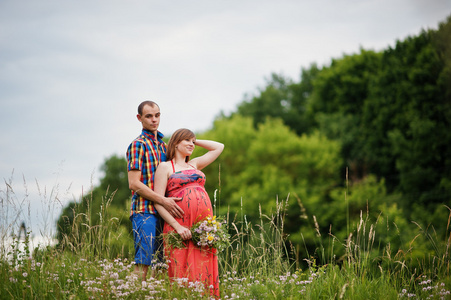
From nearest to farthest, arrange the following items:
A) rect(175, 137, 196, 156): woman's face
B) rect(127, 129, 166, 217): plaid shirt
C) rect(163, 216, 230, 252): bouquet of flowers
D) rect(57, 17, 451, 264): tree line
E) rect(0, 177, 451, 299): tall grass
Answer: rect(0, 177, 451, 299): tall grass < rect(163, 216, 230, 252): bouquet of flowers < rect(127, 129, 166, 217): plaid shirt < rect(175, 137, 196, 156): woman's face < rect(57, 17, 451, 264): tree line

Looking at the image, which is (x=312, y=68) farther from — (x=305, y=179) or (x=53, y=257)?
(x=53, y=257)

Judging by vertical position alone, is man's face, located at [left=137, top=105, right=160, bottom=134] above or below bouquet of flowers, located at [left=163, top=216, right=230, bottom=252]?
above

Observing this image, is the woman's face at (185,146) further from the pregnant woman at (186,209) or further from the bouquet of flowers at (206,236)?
the bouquet of flowers at (206,236)

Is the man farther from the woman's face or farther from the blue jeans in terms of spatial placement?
the woman's face

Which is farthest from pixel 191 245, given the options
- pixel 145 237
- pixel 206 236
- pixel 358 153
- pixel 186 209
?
pixel 358 153

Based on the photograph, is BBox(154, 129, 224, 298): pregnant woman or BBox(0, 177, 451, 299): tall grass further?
BBox(154, 129, 224, 298): pregnant woman

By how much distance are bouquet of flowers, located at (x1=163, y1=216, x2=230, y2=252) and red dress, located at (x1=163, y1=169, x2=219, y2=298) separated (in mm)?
74

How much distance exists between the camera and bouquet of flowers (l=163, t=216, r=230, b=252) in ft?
16.8

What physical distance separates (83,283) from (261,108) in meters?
40.4

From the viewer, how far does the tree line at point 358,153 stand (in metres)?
24.9

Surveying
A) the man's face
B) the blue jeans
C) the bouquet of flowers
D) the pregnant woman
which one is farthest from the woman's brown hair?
the bouquet of flowers

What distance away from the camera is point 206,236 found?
202 inches

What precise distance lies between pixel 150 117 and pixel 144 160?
1.73 feet

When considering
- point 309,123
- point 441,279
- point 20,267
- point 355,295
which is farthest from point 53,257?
point 309,123
